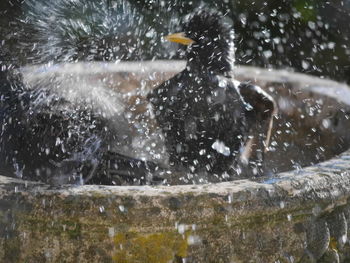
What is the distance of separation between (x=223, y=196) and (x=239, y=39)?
400 centimetres

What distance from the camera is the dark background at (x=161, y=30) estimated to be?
294 cm

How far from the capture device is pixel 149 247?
47.2 inches

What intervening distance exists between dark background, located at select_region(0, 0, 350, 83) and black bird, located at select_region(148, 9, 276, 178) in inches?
32.7

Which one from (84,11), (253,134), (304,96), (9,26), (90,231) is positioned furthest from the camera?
(84,11)

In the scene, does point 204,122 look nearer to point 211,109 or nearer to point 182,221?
point 211,109

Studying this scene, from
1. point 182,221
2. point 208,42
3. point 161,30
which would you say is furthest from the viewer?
point 161,30

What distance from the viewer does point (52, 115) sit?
1.79 m

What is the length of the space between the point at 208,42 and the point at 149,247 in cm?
113

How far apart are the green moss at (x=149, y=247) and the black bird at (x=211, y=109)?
0.69 m

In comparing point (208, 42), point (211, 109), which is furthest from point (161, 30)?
point (211, 109)

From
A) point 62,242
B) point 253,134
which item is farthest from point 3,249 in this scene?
point 253,134

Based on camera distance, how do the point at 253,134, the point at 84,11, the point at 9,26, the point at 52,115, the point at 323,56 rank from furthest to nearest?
the point at 323,56, the point at 84,11, the point at 9,26, the point at 253,134, the point at 52,115

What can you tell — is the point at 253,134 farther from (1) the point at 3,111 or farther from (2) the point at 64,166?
(1) the point at 3,111

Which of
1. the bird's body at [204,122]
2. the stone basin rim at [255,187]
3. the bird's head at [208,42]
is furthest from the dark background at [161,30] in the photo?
the stone basin rim at [255,187]
